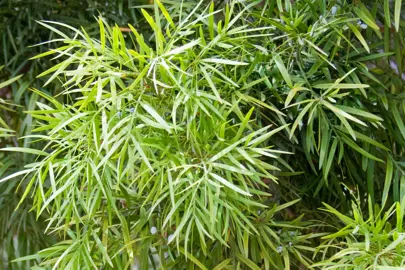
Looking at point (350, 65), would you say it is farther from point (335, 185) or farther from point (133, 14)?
point (133, 14)

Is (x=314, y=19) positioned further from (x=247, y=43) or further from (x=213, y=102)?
(x=213, y=102)

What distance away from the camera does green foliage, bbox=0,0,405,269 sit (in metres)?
0.86

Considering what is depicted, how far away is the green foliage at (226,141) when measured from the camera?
86 centimetres

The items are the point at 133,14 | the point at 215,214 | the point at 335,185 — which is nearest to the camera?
the point at 215,214

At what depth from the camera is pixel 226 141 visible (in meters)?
0.88

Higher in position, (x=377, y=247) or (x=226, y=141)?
(x=226, y=141)

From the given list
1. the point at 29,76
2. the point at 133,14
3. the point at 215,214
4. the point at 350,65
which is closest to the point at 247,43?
the point at 350,65

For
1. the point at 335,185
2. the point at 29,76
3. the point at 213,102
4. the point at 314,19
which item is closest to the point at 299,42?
the point at 314,19

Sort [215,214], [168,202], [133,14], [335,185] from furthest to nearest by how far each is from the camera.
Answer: [133,14]
[335,185]
[168,202]
[215,214]

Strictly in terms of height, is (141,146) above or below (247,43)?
below

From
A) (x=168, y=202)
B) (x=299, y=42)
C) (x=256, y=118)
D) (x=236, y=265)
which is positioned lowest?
(x=236, y=265)

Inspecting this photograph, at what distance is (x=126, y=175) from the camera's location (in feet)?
3.16

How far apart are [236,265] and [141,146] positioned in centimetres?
29

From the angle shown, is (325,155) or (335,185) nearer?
(325,155)
